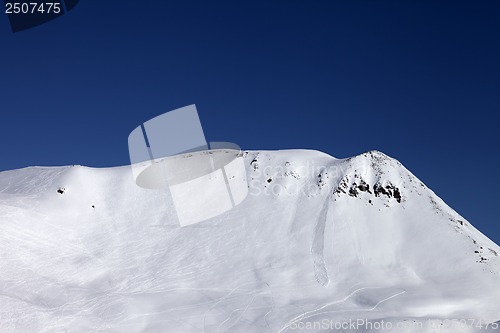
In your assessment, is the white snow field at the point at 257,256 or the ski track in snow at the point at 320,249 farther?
the ski track in snow at the point at 320,249

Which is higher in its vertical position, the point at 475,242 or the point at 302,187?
the point at 302,187

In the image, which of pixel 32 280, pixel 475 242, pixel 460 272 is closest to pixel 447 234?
pixel 475 242

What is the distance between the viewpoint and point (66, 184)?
199 feet

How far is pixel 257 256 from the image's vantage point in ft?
161

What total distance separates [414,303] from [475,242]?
51.5 ft

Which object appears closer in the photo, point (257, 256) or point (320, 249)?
point (257, 256)

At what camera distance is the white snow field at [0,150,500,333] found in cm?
3741

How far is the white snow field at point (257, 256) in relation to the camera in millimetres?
37406

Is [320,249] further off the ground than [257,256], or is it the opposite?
[257,256]

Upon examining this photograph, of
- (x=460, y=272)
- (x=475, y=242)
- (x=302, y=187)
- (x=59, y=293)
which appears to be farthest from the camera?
(x=302, y=187)

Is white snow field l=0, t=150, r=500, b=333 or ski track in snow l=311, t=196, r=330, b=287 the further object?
ski track in snow l=311, t=196, r=330, b=287

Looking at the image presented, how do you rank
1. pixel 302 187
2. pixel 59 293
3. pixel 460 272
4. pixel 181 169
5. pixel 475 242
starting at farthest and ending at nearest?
pixel 181 169 < pixel 302 187 < pixel 475 242 < pixel 460 272 < pixel 59 293

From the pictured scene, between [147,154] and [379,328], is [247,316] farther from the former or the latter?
[147,154]

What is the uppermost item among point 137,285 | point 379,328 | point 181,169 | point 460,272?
point 181,169
